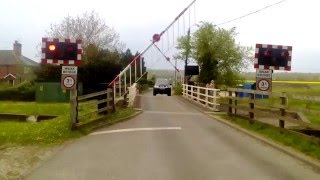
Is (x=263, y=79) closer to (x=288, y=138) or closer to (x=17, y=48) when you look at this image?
(x=288, y=138)

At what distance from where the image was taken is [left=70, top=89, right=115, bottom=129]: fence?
14352mm

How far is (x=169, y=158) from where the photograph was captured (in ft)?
33.2

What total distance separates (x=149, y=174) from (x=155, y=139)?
174 inches

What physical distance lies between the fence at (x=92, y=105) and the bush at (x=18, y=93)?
31.8 metres

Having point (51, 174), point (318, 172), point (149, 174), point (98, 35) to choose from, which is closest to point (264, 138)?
point (318, 172)

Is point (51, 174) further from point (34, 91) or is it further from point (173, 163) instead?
point (34, 91)

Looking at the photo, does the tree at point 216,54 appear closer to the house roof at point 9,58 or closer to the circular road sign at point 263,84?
the circular road sign at point 263,84

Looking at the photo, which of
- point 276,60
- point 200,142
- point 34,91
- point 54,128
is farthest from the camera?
point 34,91

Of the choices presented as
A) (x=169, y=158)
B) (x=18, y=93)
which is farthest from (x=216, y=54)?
(x=169, y=158)

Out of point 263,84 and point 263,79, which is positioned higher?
point 263,79

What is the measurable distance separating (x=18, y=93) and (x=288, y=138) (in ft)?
133

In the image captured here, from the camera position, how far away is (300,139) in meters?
11.7

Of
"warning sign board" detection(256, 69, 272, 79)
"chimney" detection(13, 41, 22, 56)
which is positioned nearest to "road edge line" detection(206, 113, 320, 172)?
"warning sign board" detection(256, 69, 272, 79)

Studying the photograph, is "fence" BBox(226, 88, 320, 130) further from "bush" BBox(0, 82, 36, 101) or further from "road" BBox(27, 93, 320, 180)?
"bush" BBox(0, 82, 36, 101)
